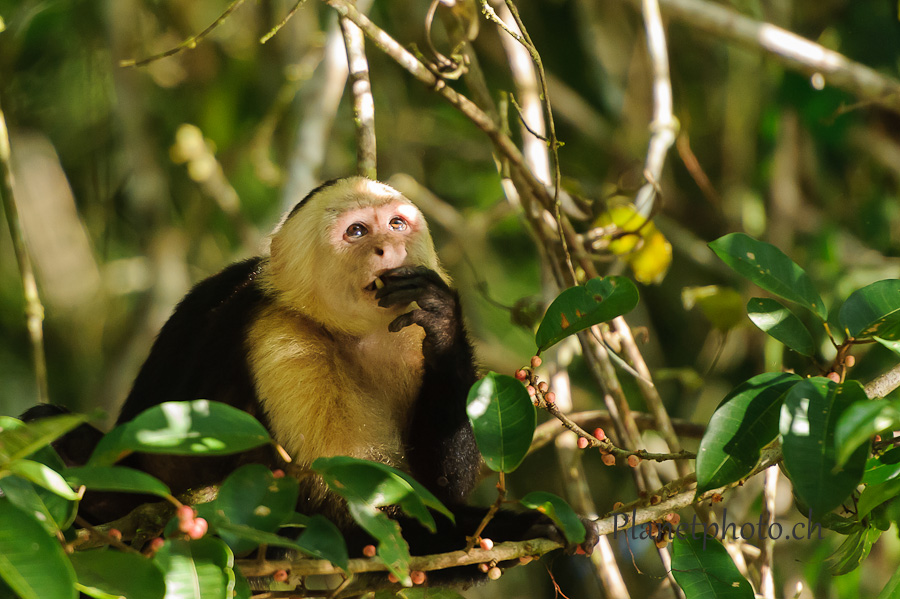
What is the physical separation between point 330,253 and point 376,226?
0.15 m

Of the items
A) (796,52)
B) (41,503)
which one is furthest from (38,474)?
(796,52)

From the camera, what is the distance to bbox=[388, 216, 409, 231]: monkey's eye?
2.39 m

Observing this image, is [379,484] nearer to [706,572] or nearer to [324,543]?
[324,543]

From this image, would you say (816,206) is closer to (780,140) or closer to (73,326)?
(780,140)

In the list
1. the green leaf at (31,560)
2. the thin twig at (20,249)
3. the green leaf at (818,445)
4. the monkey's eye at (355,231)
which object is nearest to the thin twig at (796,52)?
the monkey's eye at (355,231)

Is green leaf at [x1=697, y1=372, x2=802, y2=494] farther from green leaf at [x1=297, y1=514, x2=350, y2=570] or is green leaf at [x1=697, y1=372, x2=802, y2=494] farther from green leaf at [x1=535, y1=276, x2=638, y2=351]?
green leaf at [x1=297, y1=514, x2=350, y2=570]

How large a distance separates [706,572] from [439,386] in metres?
0.89

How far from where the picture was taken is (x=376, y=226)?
236cm

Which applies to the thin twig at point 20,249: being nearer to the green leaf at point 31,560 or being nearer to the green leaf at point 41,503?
the green leaf at point 41,503

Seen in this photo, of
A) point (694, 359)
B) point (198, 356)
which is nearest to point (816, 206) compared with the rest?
point (694, 359)

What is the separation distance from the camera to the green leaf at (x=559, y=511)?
1.50 meters

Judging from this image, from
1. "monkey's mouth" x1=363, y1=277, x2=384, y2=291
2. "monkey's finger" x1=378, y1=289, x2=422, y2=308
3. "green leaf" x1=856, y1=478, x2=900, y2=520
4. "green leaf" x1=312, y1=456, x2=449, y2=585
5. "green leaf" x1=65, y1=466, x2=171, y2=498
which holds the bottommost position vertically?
"green leaf" x1=856, y1=478, x2=900, y2=520

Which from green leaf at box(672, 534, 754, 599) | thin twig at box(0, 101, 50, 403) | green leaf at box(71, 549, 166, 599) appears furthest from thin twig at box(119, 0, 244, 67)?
green leaf at box(672, 534, 754, 599)

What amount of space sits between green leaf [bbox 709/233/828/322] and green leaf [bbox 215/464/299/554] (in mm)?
960
